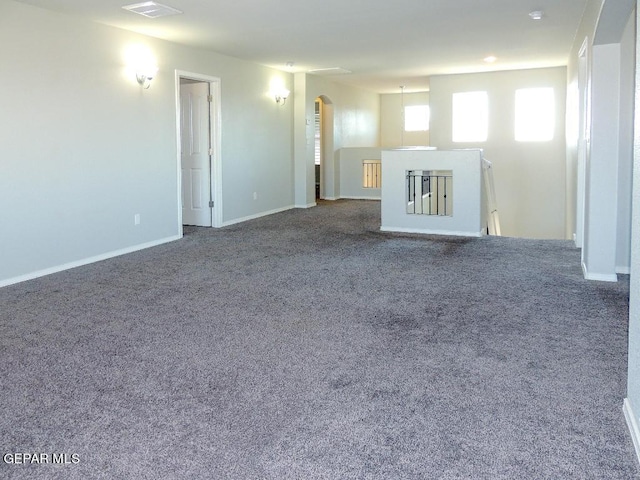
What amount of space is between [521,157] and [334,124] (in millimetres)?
3810

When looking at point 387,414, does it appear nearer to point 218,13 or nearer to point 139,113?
point 218,13

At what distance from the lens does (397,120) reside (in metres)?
14.3

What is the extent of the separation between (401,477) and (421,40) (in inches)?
230

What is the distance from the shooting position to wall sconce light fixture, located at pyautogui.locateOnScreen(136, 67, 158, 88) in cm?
609

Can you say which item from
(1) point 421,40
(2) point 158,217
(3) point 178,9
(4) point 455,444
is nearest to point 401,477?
(4) point 455,444

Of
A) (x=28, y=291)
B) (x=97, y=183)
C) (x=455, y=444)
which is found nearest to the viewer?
(x=455, y=444)

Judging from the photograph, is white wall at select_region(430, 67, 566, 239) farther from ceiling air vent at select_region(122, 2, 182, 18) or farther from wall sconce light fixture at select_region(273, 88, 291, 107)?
ceiling air vent at select_region(122, 2, 182, 18)

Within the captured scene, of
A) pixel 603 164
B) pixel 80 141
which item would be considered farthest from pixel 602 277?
pixel 80 141

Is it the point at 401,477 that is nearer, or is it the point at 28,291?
the point at 401,477

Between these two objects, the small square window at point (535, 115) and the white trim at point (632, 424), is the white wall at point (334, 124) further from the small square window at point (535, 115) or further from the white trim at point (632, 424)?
the white trim at point (632, 424)

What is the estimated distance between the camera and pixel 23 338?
3.37 meters

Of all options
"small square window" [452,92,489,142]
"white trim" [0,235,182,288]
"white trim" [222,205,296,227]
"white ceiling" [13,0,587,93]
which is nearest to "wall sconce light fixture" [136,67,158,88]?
"white ceiling" [13,0,587,93]

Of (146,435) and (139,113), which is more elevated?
(139,113)

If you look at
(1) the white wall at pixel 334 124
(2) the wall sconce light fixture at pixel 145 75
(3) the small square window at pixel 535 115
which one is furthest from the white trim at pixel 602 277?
(1) the white wall at pixel 334 124
